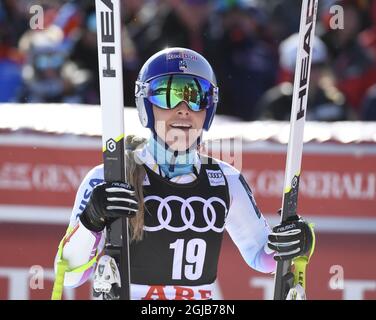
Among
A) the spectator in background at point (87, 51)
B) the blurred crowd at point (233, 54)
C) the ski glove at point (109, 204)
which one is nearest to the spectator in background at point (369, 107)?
the blurred crowd at point (233, 54)

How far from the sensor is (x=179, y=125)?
5742 mm

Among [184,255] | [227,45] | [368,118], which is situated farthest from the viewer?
[227,45]

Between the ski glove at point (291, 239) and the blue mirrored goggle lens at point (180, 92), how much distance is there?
2.38 feet

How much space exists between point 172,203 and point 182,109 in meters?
0.47

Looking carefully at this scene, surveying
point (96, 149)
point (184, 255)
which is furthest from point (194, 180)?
point (96, 149)

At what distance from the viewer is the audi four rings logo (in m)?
5.76

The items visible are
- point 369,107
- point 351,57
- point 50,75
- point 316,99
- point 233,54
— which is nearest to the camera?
point 316,99

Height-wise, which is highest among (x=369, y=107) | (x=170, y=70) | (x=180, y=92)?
(x=170, y=70)

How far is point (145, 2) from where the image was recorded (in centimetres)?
1248

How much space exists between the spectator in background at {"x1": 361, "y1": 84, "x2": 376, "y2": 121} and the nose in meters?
4.87

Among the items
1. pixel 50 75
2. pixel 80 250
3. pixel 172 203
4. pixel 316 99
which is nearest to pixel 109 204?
pixel 80 250

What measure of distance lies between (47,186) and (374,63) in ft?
13.1

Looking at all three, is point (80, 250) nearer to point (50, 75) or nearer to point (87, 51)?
point (50, 75)

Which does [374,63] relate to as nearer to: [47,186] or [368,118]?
[368,118]
